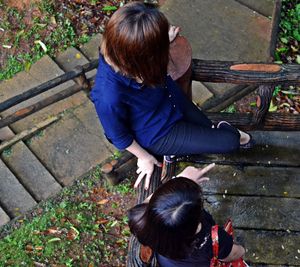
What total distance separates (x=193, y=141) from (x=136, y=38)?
1006 mm

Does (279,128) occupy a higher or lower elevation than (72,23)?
lower

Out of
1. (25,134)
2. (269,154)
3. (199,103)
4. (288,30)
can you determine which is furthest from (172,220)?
(288,30)

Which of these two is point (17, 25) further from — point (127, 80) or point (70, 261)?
point (127, 80)

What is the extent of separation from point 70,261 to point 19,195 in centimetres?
87

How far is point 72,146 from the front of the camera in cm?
446

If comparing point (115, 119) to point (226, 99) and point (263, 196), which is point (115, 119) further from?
point (226, 99)

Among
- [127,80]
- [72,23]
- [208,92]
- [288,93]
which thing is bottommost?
[288,93]

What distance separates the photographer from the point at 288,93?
4.68 m

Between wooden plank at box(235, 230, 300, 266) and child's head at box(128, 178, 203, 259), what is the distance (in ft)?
3.74

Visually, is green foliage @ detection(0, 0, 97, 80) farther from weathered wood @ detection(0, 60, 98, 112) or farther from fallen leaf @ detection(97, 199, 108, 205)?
fallen leaf @ detection(97, 199, 108, 205)

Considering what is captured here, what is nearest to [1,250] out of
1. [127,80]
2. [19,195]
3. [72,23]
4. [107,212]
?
[19,195]

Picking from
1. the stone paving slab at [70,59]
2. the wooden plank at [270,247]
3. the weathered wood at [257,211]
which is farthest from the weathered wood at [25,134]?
the wooden plank at [270,247]

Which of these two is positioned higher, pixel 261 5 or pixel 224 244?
pixel 224 244

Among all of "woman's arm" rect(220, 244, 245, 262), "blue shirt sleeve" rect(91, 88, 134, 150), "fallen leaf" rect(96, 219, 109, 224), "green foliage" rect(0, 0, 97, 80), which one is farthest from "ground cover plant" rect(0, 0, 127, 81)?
"woman's arm" rect(220, 244, 245, 262)
